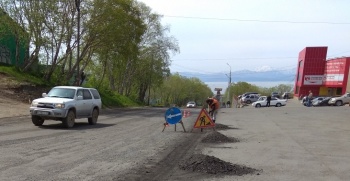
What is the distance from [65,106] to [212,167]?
31.7 ft

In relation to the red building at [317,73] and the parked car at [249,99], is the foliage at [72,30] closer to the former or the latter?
the parked car at [249,99]

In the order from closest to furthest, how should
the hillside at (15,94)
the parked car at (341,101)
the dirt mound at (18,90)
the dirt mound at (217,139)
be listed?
the dirt mound at (217,139) < the hillside at (15,94) < the dirt mound at (18,90) < the parked car at (341,101)

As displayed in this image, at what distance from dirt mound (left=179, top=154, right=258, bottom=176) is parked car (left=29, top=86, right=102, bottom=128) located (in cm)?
886

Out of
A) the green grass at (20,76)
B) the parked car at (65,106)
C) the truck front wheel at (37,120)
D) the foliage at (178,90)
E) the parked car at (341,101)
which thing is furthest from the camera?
the foliage at (178,90)

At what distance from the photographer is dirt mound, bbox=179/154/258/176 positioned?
8.20m

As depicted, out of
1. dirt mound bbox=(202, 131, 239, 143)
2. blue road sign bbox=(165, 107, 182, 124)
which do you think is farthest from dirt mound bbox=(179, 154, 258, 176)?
blue road sign bbox=(165, 107, 182, 124)

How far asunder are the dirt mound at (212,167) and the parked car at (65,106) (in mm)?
8860

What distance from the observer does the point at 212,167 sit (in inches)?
330

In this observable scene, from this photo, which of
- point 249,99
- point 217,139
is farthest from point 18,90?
point 249,99

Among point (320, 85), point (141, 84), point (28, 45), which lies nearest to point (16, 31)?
point (28, 45)

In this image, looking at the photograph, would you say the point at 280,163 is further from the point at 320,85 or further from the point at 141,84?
the point at 320,85

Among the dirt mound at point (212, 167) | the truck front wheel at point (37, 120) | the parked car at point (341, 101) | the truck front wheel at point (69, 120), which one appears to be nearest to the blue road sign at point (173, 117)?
the truck front wheel at point (69, 120)

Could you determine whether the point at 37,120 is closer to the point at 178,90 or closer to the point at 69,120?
the point at 69,120

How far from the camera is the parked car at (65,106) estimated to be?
53.1 ft
